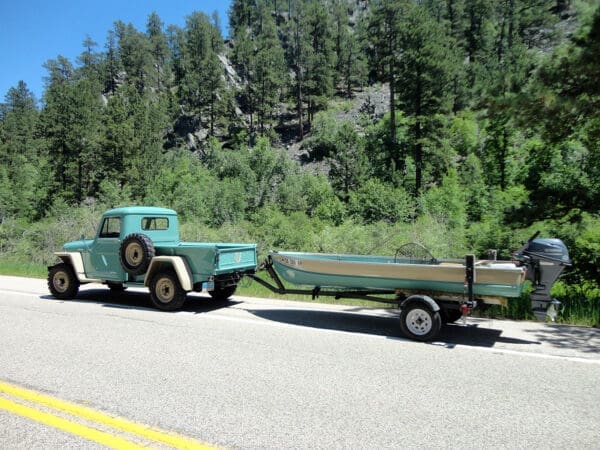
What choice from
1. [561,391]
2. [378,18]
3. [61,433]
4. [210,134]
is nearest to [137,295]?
[61,433]

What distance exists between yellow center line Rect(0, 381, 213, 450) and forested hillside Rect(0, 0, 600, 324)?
7.52 metres

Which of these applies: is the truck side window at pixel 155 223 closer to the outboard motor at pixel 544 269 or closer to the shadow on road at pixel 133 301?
the shadow on road at pixel 133 301

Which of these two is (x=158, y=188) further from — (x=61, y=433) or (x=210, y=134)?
(x=61, y=433)

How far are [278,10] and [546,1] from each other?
6138 centimetres

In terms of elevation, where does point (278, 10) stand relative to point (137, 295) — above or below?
above

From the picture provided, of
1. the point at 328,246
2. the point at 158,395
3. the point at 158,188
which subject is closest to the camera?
the point at 158,395

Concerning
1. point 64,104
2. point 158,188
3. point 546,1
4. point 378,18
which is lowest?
point 158,188

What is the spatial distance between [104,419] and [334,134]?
162 ft

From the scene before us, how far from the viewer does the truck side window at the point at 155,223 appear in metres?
10.4

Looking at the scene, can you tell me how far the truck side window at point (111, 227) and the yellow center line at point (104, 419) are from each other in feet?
19.0

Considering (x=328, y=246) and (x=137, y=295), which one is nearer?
(x=137, y=295)

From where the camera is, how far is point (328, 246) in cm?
2016

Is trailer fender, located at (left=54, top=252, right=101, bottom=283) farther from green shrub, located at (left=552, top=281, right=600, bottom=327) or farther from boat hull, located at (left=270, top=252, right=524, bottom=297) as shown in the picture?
green shrub, located at (left=552, top=281, right=600, bottom=327)

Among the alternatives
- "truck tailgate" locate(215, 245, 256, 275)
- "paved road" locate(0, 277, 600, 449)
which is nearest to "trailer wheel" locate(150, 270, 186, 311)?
"paved road" locate(0, 277, 600, 449)
